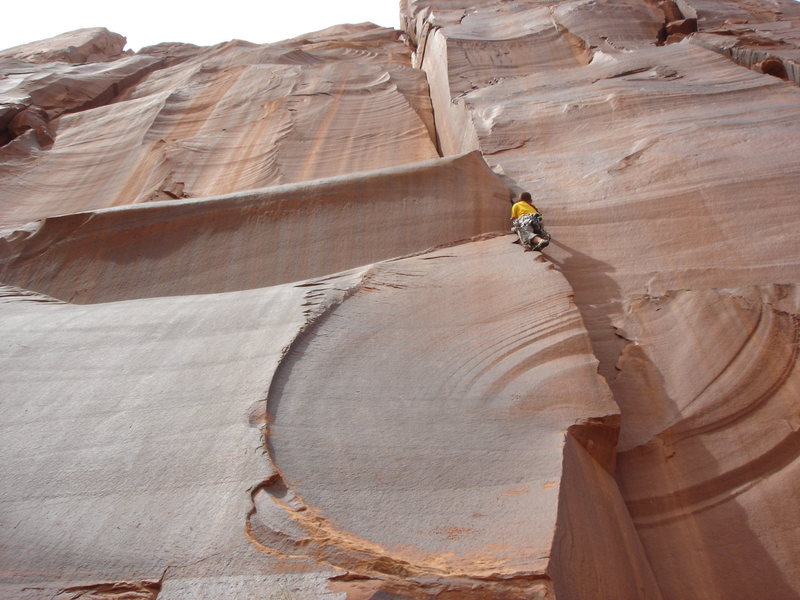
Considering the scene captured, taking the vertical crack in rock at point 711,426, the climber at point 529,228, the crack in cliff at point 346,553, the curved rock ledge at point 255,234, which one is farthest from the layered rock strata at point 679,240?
the crack in cliff at point 346,553

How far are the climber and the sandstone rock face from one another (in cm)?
8

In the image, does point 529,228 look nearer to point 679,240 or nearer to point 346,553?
point 679,240

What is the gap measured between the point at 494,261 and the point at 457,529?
66.3 inches

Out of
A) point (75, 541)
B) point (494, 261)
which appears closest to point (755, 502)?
point (494, 261)

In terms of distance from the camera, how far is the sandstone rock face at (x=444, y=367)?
170cm

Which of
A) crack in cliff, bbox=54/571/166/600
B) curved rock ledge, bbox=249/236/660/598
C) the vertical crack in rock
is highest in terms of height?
crack in cliff, bbox=54/571/166/600

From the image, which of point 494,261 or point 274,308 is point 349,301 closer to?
point 274,308

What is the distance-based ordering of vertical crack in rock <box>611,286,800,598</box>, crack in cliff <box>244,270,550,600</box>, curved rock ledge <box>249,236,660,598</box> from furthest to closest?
1. vertical crack in rock <box>611,286,800,598</box>
2. curved rock ledge <box>249,236,660,598</box>
3. crack in cliff <box>244,270,550,600</box>

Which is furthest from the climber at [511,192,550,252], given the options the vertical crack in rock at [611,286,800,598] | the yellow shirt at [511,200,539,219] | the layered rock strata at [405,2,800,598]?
the vertical crack in rock at [611,286,800,598]

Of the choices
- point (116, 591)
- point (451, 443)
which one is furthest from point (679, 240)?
point (116, 591)

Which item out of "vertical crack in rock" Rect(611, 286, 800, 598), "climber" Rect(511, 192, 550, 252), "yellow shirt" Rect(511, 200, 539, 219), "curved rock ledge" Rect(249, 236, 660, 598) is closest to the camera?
"curved rock ledge" Rect(249, 236, 660, 598)

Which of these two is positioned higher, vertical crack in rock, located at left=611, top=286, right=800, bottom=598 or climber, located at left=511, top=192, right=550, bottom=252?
climber, located at left=511, top=192, right=550, bottom=252

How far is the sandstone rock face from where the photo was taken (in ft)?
5.57

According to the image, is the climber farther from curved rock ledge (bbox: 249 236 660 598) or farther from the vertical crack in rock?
the vertical crack in rock
